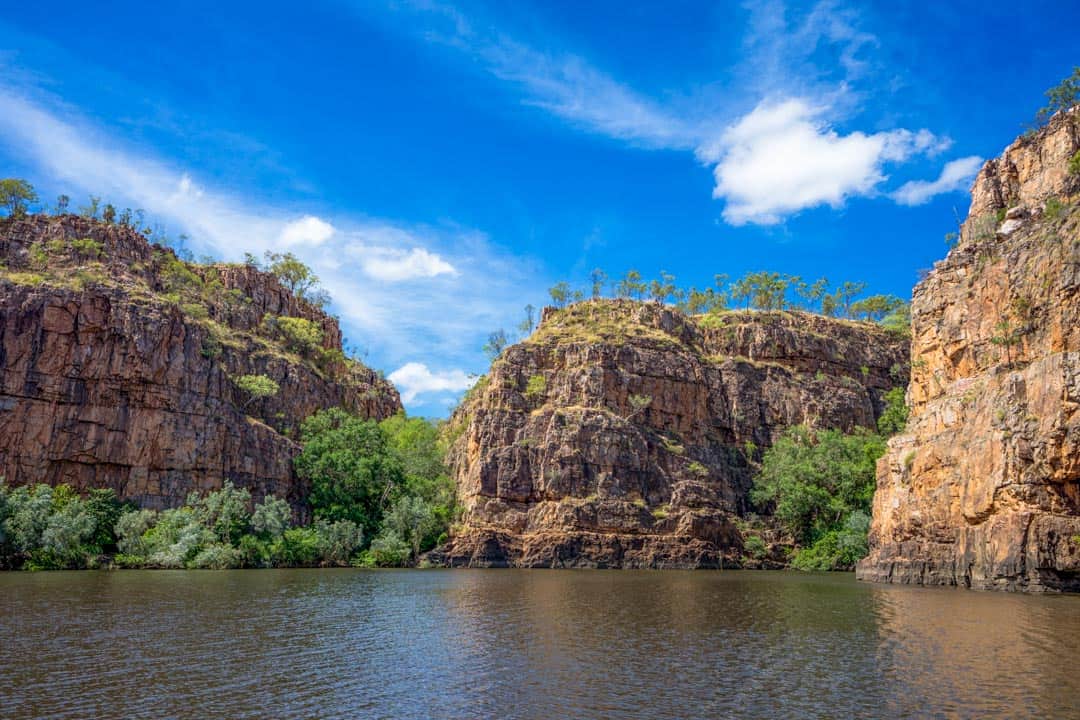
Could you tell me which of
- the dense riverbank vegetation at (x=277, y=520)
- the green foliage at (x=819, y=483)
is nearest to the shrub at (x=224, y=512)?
the dense riverbank vegetation at (x=277, y=520)

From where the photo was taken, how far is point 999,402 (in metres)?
60.7

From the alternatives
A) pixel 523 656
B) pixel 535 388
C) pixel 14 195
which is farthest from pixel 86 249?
pixel 523 656

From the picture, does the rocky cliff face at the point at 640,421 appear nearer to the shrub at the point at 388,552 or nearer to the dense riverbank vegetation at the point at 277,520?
the shrub at the point at 388,552

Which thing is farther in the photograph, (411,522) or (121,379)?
(411,522)

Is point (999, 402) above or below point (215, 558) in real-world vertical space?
above

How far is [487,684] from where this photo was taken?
82.5ft

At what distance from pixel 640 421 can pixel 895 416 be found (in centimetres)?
3692

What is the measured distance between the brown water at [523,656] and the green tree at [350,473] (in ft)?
156

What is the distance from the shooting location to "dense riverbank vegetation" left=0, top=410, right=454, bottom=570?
73062 mm

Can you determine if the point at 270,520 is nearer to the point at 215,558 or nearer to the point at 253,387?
the point at 215,558

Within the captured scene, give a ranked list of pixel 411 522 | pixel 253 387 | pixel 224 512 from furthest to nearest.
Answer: pixel 253 387 → pixel 411 522 → pixel 224 512

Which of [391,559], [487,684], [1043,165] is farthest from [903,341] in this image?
[487,684]

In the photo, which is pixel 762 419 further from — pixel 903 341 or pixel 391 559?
pixel 391 559

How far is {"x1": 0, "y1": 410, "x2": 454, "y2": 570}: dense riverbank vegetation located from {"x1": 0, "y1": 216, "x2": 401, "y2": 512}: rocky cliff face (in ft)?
11.8
